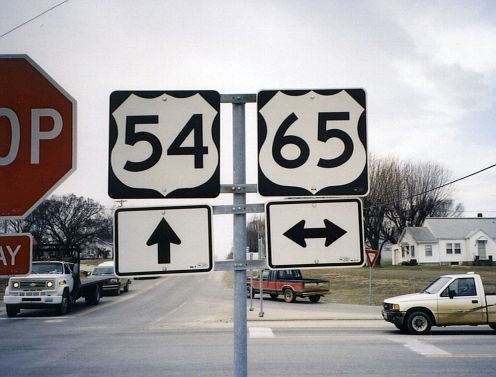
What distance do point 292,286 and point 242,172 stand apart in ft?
81.6

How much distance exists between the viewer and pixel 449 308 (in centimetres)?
1506

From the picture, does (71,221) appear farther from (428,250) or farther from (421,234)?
(428,250)

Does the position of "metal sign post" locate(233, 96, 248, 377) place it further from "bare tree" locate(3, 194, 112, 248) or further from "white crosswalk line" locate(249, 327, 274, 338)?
"bare tree" locate(3, 194, 112, 248)

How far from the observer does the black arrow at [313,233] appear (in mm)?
2744

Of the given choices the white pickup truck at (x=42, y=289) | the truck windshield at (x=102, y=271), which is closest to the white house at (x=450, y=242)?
the truck windshield at (x=102, y=271)

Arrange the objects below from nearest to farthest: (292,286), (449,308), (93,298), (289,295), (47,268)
A: 1. (449,308)
2. (47,268)
3. (93,298)
4. (292,286)
5. (289,295)

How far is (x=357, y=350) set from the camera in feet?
40.3

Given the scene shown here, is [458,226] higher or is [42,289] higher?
[458,226]

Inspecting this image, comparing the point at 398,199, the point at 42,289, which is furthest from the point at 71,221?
the point at 42,289

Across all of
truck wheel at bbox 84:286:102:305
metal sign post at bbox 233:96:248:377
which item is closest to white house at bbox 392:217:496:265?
truck wheel at bbox 84:286:102:305

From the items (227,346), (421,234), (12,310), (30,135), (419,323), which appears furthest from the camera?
(421,234)

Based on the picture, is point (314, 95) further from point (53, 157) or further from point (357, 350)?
point (357, 350)

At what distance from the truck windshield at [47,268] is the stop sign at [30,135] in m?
20.3

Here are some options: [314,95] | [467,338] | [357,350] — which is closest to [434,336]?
[467,338]
